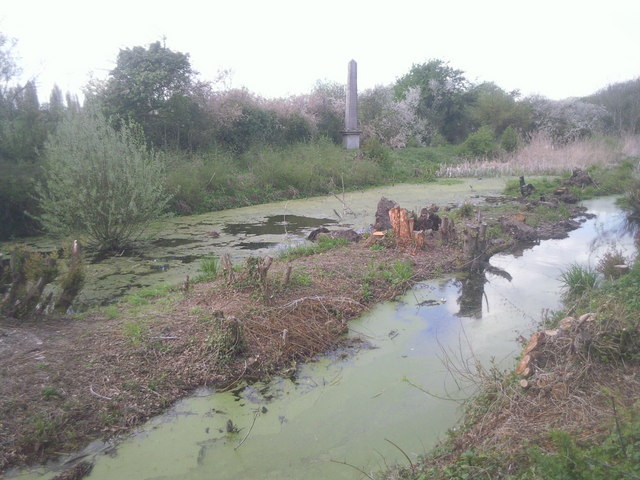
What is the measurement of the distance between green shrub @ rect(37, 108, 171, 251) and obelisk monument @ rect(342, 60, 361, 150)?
15.1 meters

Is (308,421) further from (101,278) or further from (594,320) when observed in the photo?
(101,278)

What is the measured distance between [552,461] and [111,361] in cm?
373

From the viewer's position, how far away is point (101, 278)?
7.70 m

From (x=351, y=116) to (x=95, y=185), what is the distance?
1621cm

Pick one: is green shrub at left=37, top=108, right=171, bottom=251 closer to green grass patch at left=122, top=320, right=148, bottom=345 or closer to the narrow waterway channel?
green grass patch at left=122, top=320, right=148, bottom=345

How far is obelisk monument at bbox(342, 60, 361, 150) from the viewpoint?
23.2 meters

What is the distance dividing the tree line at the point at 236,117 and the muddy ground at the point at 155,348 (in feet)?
16.2

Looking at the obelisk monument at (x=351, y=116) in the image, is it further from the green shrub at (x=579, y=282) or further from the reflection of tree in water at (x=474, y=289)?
the green shrub at (x=579, y=282)

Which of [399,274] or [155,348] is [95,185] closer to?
[155,348]

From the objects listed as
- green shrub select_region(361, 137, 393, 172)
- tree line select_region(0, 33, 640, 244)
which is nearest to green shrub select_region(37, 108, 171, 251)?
tree line select_region(0, 33, 640, 244)

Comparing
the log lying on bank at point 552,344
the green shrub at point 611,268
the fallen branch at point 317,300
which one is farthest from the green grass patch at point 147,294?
the green shrub at point 611,268

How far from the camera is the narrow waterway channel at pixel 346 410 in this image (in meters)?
3.55

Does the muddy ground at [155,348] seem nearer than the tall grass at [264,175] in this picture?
Yes

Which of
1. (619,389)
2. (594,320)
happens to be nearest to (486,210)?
(594,320)
